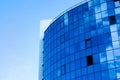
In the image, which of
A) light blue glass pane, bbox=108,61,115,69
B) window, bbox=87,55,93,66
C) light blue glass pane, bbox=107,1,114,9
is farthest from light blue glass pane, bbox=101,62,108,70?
light blue glass pane, bbox=107,1,114,9

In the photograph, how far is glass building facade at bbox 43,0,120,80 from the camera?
1649 inches

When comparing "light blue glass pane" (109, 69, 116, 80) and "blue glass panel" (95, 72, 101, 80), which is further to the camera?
"blue glass panel" (95, 72, 101, 80)

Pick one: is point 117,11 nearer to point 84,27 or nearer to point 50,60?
point 84,27

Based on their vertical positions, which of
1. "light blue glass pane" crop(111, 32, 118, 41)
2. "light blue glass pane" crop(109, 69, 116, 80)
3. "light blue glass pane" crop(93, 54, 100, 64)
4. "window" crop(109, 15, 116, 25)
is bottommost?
"light blue glass pane" crop(109, 69, 116, 80)

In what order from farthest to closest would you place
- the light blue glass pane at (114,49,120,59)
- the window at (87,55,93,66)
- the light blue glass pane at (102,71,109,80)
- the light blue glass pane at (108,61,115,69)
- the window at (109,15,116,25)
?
1. the window at (109,15,116,25)
2. the window at (87,55,93,66)
3. the light blue glass pane at (114,49,120,59)
4. the light blue glass pane at (108,61,115,69)
5. the light blue glass pane at (102,71,109,80)

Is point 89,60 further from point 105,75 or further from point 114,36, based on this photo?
point 114,36

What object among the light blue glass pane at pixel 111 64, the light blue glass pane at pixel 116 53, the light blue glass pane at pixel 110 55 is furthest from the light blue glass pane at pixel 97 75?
the light blue glass pane at pixel 116 53

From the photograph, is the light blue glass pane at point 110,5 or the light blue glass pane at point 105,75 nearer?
the light blue glass pane at point 105,75

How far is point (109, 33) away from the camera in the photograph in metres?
43.2

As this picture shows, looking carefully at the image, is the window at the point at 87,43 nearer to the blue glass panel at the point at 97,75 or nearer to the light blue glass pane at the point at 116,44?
the light blue glass pane at the point at 116,44

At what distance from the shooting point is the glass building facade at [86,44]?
4188 centimetres

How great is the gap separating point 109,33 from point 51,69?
→ 42.6 feet

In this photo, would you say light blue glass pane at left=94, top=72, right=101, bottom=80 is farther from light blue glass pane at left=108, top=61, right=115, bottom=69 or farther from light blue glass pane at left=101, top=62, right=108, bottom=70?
light blue glass pane at left=108, top=61, right=115, bottom=69

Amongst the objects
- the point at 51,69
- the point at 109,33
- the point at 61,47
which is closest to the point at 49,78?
the point at 51,69
